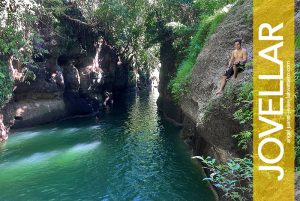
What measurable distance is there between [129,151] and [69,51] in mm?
15450

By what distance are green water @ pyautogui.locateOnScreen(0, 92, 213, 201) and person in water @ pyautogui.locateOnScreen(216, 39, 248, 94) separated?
459cm

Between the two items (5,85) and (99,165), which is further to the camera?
(5,85)

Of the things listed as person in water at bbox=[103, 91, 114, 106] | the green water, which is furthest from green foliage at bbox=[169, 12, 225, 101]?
person in water at bbox=[103, 91, 114, 106]

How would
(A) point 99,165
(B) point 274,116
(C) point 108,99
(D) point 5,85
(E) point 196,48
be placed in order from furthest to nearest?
(C) point 108,99
(D) point 5,85
(E) point 196,48
(A) point 99,165
(B) point 274,116

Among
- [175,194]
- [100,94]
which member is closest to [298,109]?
[175,194]

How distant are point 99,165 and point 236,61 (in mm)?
9185

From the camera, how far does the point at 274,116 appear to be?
25.3 feet

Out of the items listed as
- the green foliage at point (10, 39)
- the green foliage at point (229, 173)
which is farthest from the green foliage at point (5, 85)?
the green foliage at point (229, 173)

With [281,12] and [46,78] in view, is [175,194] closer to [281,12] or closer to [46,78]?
[281,12]

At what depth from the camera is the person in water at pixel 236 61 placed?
10.7 meters

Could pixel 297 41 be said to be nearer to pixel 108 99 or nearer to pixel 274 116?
pixel 274 116

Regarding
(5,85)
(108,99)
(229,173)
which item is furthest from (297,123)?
(108,99)

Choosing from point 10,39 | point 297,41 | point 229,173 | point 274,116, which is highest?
point 10,39

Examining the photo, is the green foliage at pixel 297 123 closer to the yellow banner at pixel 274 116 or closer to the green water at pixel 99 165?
the yellow banner at pixel 274 116
